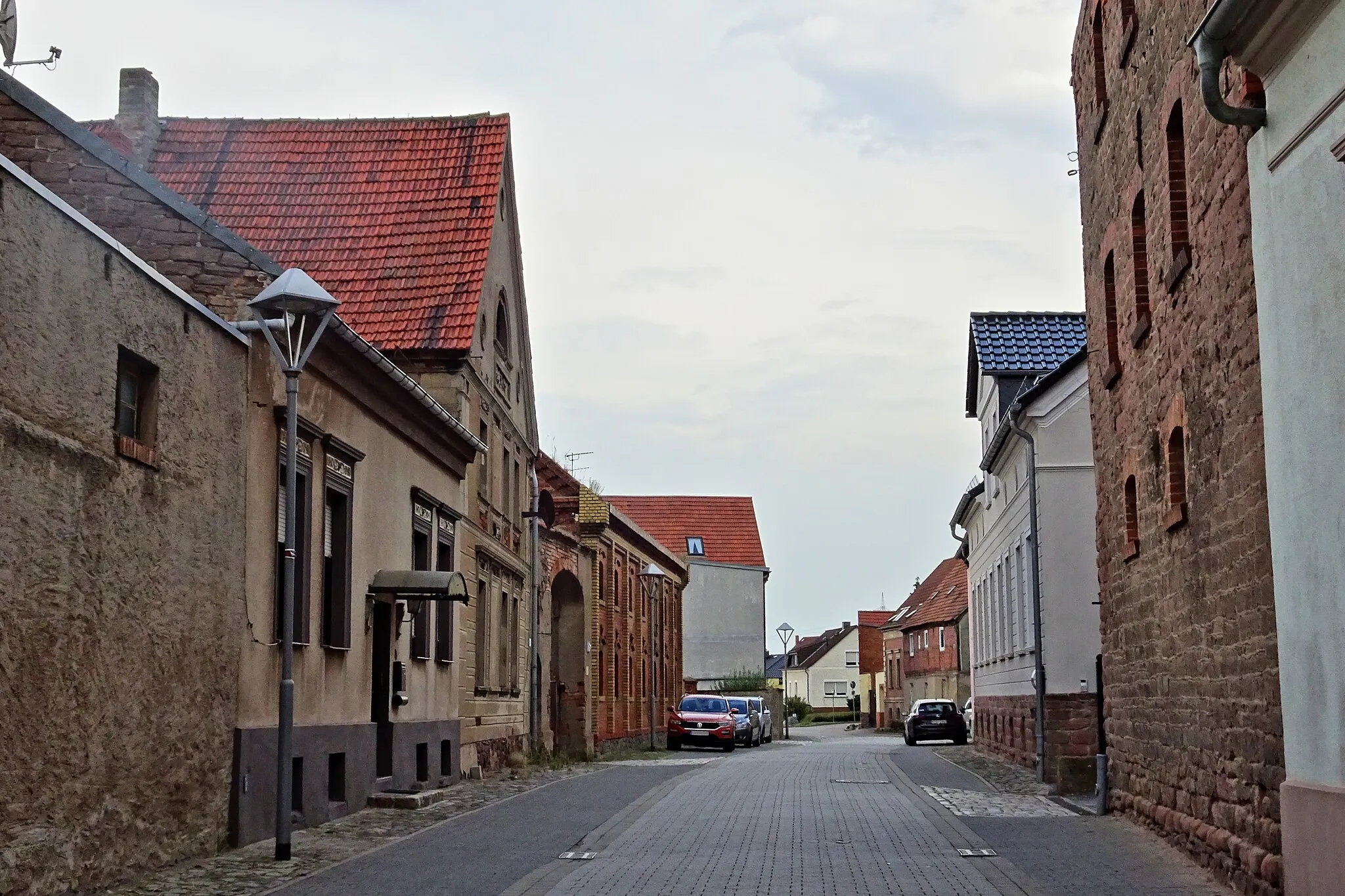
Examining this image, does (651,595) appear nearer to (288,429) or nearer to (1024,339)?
(1024,339)

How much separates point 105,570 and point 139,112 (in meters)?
20.6

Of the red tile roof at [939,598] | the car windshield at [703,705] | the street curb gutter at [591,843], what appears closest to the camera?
the street curb gutter at [591,843]

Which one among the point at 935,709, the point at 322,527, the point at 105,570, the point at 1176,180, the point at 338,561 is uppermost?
the point at 1176,180

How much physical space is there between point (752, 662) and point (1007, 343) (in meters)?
49.9

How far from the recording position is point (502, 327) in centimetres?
3091

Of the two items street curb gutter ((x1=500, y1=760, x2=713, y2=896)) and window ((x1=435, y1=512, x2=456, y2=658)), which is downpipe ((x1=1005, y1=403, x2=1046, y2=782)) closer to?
street curb gutter ((x1=500, y1=760, x2=713, y2=896))

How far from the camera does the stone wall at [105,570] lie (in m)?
10.9

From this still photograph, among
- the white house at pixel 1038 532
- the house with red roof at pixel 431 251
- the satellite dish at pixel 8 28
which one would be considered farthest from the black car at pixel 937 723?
the satellite dish at pixel 8 28

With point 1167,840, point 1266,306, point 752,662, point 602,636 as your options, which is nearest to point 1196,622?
point 1167,840

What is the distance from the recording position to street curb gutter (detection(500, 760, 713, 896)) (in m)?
12.4

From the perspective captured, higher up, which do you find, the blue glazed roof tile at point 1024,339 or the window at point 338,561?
the blue glazed roof tile at point 1024,339

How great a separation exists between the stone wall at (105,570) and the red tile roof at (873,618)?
109 m

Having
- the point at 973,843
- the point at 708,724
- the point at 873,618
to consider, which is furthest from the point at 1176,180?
the point at 873,618

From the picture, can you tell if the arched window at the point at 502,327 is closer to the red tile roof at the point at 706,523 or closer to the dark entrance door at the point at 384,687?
the dark entrance door at the point at 384,687
